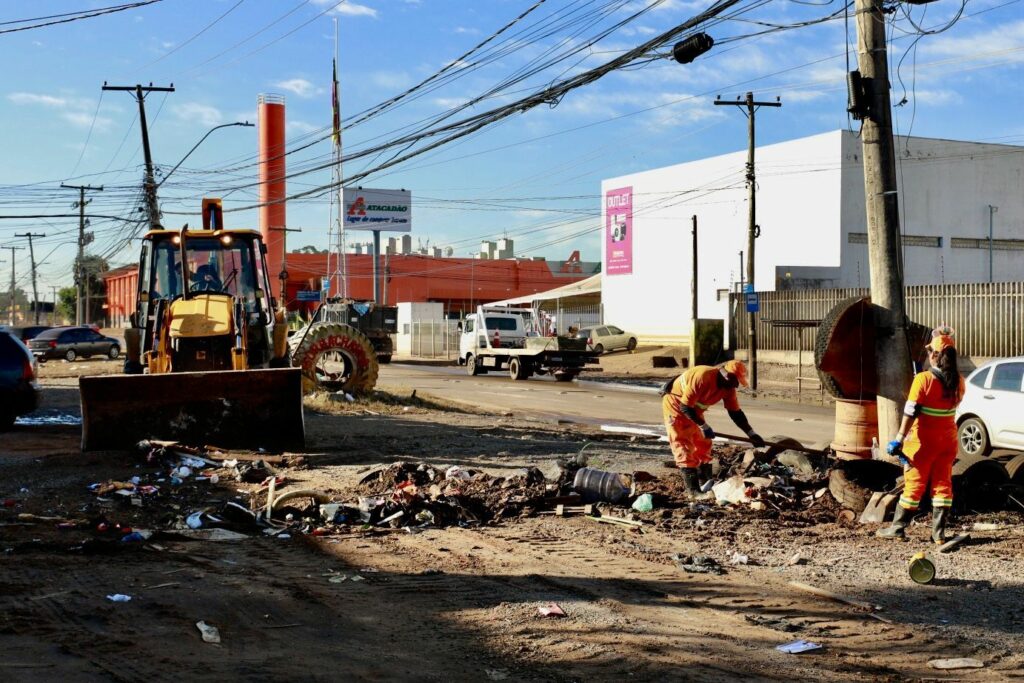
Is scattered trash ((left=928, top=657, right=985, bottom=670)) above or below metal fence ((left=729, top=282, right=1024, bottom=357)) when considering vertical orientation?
below

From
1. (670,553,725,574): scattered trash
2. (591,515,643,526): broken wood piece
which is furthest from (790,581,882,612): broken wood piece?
(591,515,643,526): broken wood piece

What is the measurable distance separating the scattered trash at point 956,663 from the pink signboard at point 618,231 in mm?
47032

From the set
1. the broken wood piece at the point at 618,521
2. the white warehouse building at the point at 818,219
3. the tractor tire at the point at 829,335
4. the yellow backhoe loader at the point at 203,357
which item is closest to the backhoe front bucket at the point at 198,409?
the yellow backhoe loader at the point at 203,357

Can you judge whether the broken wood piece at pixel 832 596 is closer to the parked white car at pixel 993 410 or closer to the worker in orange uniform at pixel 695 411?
the worker in orange uniform at pixel 695 411

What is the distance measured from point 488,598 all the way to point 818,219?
3761 centimetres

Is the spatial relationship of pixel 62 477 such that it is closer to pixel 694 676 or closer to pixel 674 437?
pixel 674 437

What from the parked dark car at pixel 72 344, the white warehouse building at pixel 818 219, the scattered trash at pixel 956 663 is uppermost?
the white warehouse building at pixel 818 219

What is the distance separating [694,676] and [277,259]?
61.9 m

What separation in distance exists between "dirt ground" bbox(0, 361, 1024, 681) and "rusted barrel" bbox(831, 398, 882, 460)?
1112 millimetres

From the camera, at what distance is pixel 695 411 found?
33.2ft

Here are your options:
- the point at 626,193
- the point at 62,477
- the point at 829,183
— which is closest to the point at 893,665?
the point at 62,477

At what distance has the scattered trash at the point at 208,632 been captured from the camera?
546 cm

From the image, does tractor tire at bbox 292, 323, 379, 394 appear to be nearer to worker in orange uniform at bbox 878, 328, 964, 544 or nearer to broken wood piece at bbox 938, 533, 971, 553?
worker in orange uniform at bbox 878, 328, 964, 544

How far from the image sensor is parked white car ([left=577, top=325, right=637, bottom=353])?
47.8 metres
